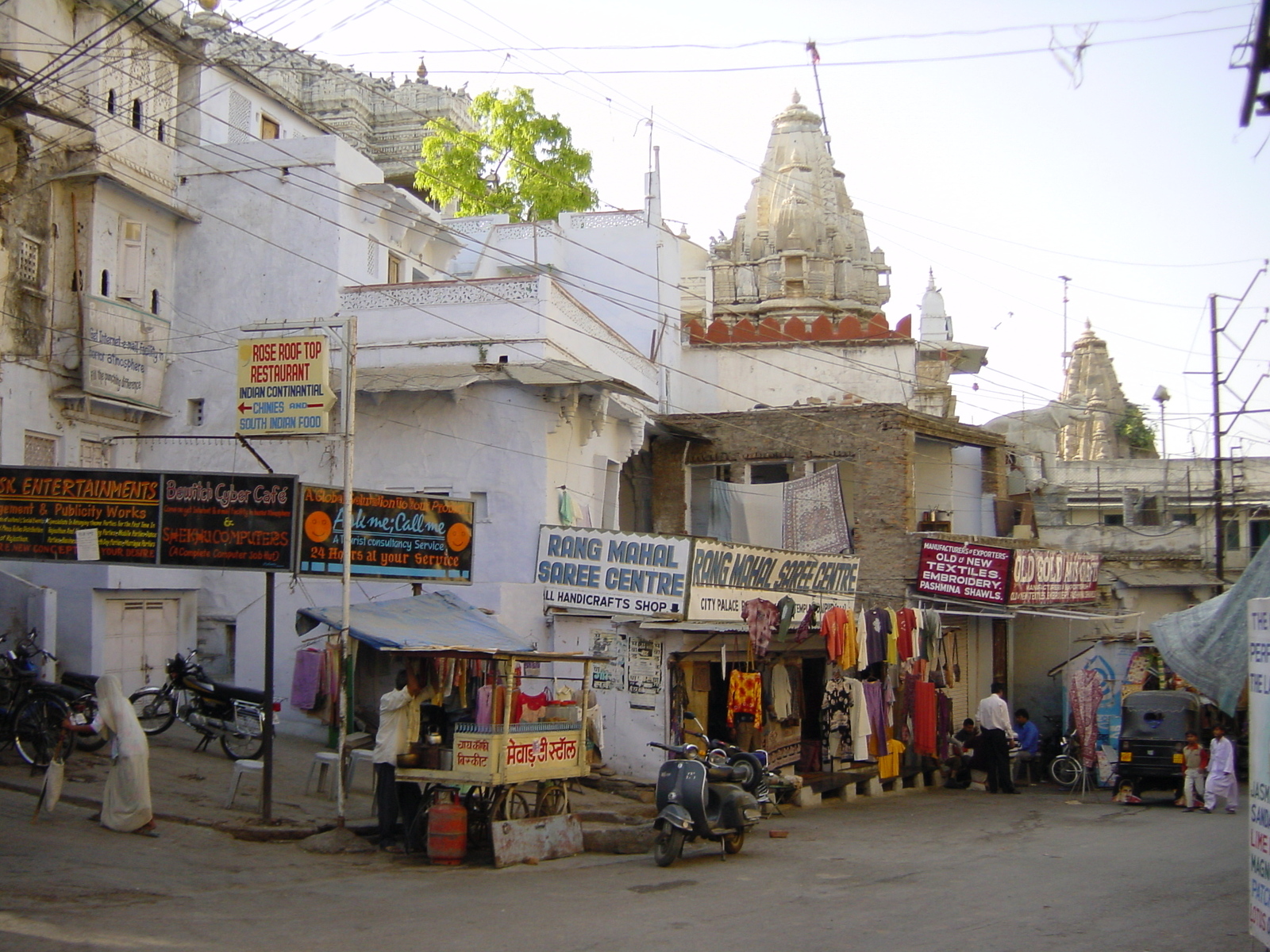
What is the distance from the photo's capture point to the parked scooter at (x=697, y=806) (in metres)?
11.5

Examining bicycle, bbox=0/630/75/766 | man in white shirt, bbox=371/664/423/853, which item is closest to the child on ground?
man in white shirt, bbox=371/664/423/853

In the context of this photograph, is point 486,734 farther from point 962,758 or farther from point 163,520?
point 962,758

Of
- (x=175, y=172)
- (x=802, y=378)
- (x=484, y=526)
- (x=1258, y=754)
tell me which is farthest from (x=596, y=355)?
(x=1258, y=754)

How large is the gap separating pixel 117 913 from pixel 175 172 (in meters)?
15.5

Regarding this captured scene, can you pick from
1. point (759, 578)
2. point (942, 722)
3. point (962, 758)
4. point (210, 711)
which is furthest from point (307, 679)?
point (962, 758)

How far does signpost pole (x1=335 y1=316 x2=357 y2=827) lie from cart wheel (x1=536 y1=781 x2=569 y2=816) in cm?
194

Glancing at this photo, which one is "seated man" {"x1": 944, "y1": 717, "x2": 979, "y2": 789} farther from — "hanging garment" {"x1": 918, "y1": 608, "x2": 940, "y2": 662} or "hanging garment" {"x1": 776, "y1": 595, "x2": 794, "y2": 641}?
"hanging garment" {"x1": 776, "y1": 595, "x2": 794, "y2": 641}

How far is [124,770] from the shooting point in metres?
11.4

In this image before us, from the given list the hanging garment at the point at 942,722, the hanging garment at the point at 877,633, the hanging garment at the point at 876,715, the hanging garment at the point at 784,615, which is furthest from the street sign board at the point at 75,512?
the hanging garment at the point at 942,722

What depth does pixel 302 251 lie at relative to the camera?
2058cm

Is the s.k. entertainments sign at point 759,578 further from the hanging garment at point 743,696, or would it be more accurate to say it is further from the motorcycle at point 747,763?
the motorcycle at point 747,763

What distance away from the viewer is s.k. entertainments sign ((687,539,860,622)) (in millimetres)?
16859

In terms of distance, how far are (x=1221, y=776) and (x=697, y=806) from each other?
10.1m

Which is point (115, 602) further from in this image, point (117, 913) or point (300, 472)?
point (117, 913)
